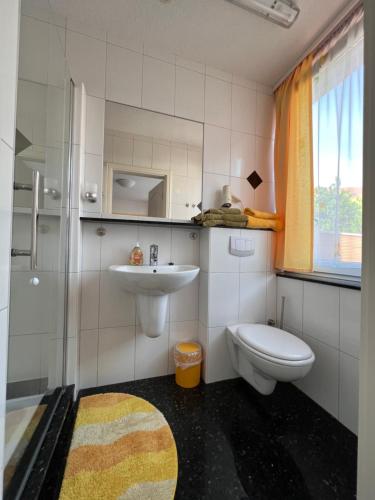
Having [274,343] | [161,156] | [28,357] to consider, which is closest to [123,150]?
[161,156]

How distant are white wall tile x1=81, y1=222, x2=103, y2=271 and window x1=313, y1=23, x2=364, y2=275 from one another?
1.46 m

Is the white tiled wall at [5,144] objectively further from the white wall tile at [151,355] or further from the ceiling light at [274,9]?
the ceiling light at [274,9]

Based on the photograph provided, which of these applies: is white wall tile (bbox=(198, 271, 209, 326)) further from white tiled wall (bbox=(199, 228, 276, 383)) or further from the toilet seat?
the toilet seat

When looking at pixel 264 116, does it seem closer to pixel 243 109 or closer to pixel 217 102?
pixel 243 109

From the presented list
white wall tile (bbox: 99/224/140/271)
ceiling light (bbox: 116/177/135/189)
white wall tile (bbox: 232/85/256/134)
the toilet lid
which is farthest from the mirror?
the toilet lid

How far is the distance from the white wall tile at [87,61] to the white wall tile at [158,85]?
11.1 inches

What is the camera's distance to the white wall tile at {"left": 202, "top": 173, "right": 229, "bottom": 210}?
5.45ft

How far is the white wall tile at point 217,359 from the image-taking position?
4.85 ft

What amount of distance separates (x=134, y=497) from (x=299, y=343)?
0.99 meters

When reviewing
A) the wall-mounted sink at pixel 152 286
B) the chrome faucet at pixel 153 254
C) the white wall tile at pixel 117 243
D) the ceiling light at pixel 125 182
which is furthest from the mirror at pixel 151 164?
the wall-mounted sink at pixel 152 286

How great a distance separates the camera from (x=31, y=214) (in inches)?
34.1

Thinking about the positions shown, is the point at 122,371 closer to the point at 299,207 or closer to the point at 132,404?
the point at 132,404

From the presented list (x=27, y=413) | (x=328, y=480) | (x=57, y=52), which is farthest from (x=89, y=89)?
(x=328, y=480)

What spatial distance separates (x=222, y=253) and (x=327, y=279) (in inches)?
26.1
